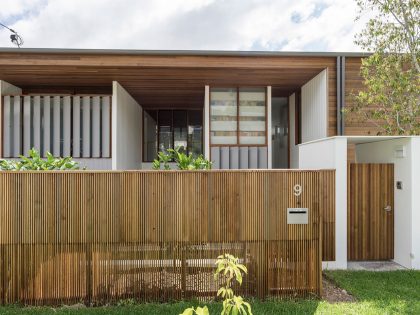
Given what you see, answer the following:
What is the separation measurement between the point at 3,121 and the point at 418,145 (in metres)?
9.33

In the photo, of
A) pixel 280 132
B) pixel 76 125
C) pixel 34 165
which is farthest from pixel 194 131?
pixel 34 165

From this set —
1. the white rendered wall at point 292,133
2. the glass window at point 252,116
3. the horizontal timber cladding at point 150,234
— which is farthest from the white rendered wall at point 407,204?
the white rendered wall at point 292,133

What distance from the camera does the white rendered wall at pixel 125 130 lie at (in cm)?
830

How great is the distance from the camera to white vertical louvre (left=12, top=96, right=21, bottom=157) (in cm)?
815

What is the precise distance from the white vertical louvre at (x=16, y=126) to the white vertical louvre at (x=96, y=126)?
1.88m

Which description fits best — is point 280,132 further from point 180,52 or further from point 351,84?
point 180,52

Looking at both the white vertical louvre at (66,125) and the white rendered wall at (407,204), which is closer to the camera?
the white rendered wall at (407,204)

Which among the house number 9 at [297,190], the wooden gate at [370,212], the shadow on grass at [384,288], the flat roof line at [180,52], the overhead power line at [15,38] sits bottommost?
the shadow on grass at [384,288]

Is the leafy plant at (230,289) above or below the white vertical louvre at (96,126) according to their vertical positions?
below

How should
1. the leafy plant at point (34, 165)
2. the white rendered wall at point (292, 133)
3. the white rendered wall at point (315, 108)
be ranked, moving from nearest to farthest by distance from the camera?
the leafy plant at point (34, 165)
the white rendered wall at point (315, 108)
the white rendered wall at point (292, 133)

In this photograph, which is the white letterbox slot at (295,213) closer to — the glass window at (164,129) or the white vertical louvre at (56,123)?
the white vertical louvre at (56,123)

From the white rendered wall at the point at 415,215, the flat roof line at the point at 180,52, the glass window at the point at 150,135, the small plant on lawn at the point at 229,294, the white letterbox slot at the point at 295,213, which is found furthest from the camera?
the glass window at the point at 150,135

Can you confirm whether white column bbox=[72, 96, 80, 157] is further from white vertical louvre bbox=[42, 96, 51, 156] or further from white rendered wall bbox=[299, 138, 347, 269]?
white rendered wall bbox=[299, 138, 347, 269]

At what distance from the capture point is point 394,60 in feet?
21.7
